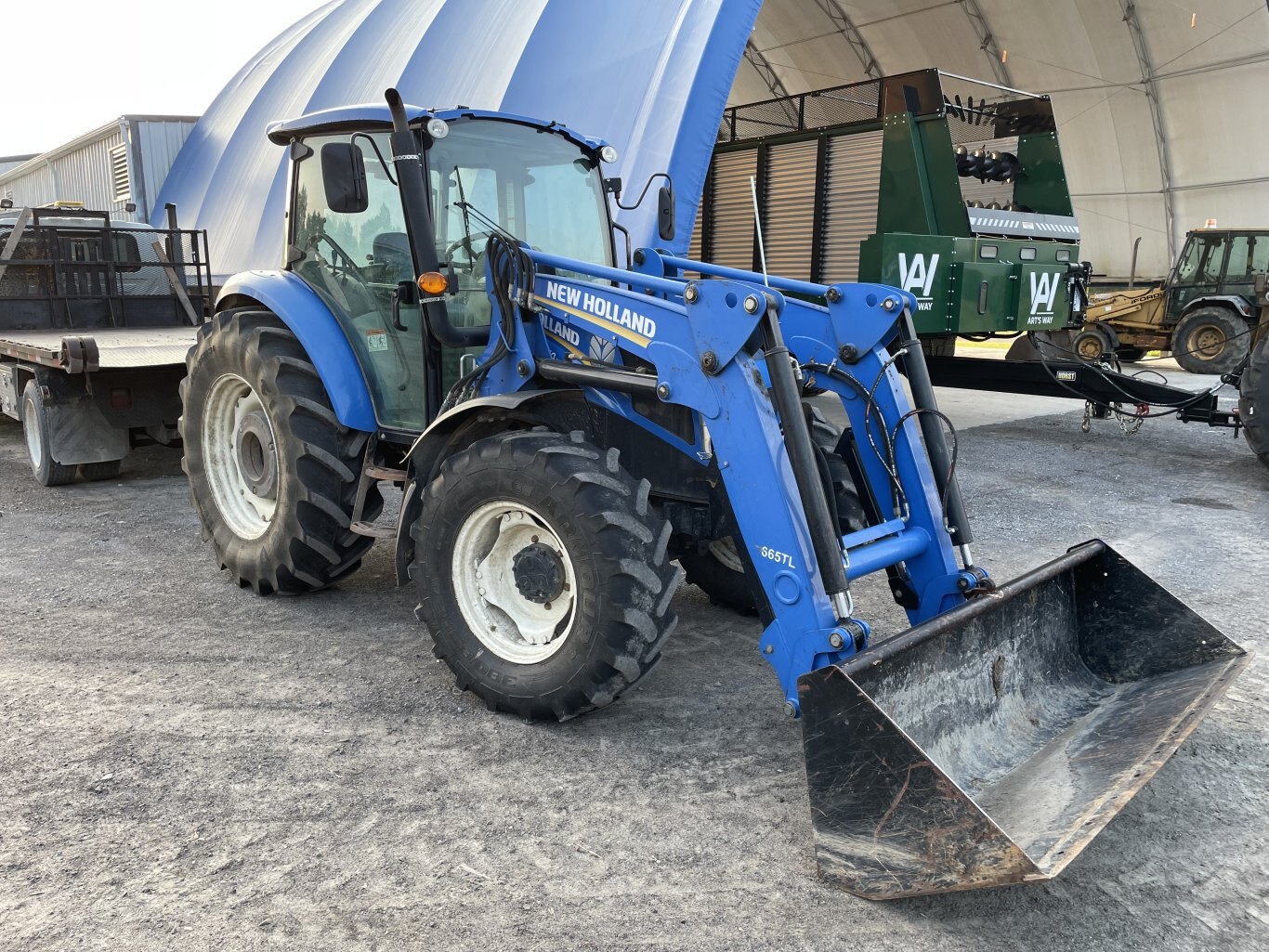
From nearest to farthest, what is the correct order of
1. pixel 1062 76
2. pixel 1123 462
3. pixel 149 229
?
pixel 1123 462 < pixel 149 229 < pixel 1062 76

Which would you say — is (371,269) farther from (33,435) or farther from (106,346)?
(33,435)

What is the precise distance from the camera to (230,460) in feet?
16.5

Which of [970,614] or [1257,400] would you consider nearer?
[970,614]

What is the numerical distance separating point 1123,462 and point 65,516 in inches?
304

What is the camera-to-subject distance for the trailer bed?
21.5ft

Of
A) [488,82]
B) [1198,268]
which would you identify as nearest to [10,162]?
[488,82]

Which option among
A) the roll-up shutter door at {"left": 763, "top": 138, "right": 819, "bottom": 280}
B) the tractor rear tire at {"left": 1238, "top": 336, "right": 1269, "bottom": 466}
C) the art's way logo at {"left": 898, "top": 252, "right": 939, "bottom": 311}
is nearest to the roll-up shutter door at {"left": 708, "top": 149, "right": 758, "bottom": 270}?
the roll-up shutter door at {"left": 763, "top": 138, "right": 819, "bottom": 280}

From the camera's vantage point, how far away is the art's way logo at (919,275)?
833 centimetres

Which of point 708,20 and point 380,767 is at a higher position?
point 708,20

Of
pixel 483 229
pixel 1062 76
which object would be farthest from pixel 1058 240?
pixel 1062 76

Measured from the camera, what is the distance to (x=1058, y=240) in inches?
384

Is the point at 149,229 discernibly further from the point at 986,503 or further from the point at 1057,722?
the point at 1057,722

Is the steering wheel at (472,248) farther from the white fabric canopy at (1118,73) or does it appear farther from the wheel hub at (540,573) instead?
the white fabric canopy at (1118,73)

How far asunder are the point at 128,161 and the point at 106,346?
1241cm
